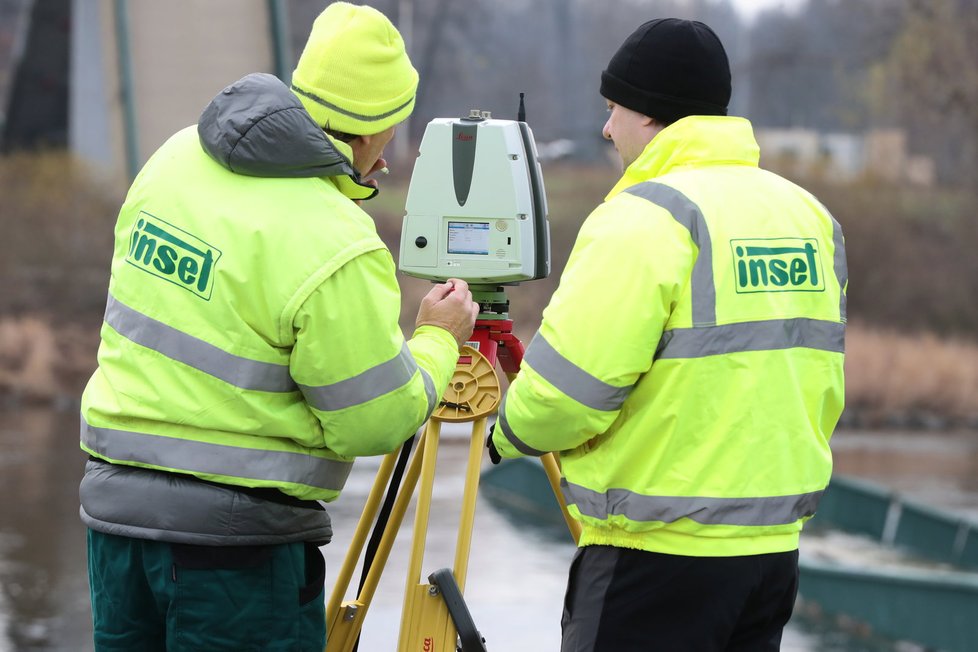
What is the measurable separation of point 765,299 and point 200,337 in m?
1.03

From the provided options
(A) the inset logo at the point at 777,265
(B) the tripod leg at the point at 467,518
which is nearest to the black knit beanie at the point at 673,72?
(A) the inset logo at the point at 777,265

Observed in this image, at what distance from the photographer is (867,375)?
13609 mm

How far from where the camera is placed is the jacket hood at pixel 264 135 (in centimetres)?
234

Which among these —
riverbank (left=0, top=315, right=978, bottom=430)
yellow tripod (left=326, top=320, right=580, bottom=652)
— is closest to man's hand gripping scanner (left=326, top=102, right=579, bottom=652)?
yellow tripod (left=326, top=320, right=580, bottom=652)

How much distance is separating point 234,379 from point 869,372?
12.1 m

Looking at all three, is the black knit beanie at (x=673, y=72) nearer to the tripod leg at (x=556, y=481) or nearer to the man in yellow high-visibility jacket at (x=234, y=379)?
the man in yellow high-visibility jacket at (x=234, y=379)

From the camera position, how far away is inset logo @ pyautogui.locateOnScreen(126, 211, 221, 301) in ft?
7.66

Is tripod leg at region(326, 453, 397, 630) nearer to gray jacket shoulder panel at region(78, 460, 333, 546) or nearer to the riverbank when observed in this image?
gray jacket shoulder panel at region(78, 460, 333, 546)

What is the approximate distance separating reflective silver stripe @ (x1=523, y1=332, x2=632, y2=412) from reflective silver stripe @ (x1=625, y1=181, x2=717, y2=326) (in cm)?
19

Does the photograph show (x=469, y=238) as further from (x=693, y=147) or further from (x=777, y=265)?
(x=777, y=265)

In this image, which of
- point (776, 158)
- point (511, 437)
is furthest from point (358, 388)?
point (776, 158)

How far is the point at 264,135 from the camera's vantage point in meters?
2.34

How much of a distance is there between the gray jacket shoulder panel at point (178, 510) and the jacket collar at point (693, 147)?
0.91 metres

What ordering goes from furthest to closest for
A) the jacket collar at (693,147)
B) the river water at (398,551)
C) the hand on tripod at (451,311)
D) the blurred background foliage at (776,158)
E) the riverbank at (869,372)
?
the blurred background foliage at (776,158) < the riverbank at (869,372) < the river water at (398,551) < the hand on tripod at (451,311) < the jacket collar at (693,147)
